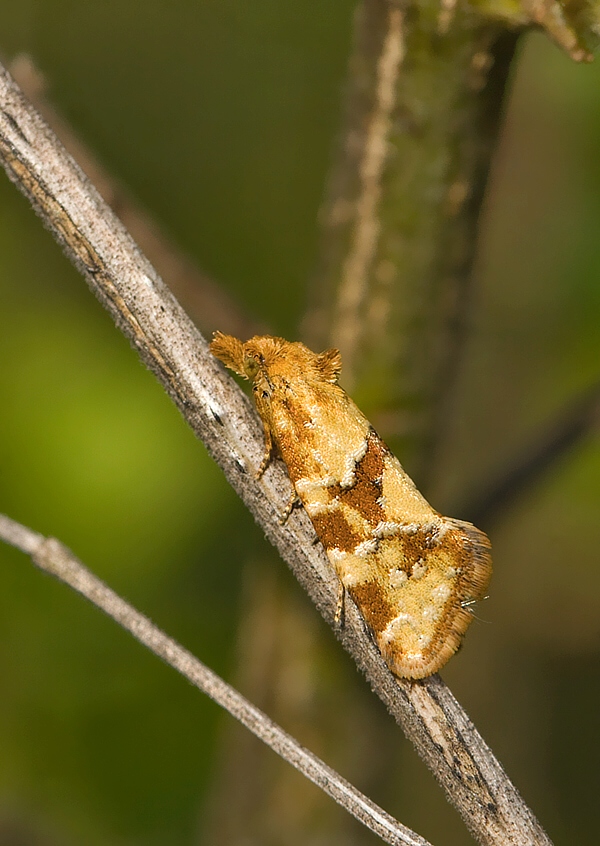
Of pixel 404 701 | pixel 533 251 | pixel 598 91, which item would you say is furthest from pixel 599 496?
pixel 404 701

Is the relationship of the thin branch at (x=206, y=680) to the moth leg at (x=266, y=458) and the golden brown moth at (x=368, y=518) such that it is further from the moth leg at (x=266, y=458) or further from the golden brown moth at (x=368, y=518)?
the moth leg at (x=266, y=458)

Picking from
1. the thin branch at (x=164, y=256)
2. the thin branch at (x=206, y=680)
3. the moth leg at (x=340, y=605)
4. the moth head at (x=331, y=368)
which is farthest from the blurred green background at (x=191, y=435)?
the thin branch at (x=206, y=680)

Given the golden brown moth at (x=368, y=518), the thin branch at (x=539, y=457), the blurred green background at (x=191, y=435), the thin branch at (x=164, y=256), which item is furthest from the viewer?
the blurred green background at (x=191, y=435)

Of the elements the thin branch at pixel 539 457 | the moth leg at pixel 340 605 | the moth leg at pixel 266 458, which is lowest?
the moth leg at pixel 340 605

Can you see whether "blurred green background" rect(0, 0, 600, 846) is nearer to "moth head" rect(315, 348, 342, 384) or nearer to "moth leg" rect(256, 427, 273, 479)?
"moth head" rect(315, 348, 342, 384)

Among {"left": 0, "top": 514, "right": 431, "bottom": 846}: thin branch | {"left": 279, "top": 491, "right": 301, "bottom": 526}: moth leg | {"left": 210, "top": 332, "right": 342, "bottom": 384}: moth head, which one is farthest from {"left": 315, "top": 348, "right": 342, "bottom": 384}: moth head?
{"left": 0, "top": 514, "right": 431, "bottom": 846}: thin branch

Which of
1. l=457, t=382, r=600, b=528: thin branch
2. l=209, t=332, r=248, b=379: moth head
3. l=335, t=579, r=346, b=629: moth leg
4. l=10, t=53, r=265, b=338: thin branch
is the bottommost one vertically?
l=335, t=579, r=346, b=629: moth leg
